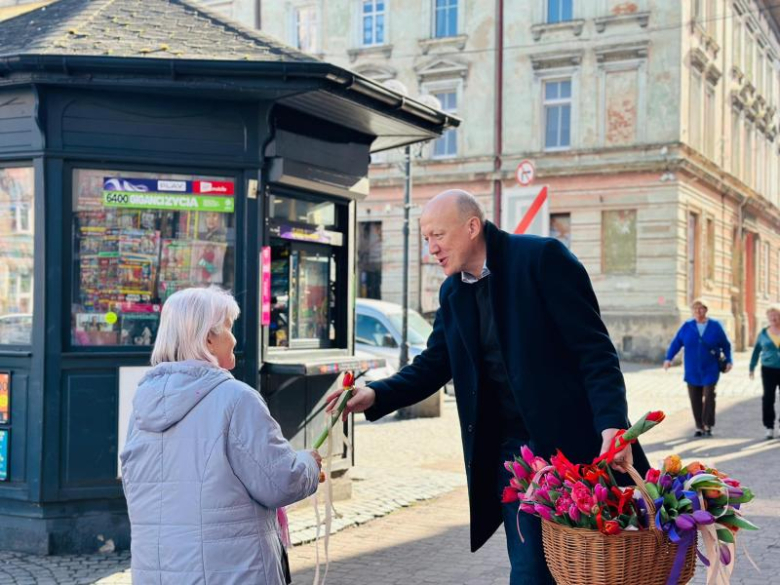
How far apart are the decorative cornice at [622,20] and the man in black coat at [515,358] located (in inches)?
1086

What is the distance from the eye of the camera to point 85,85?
259 inches

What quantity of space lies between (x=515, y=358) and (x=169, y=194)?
13.1ft

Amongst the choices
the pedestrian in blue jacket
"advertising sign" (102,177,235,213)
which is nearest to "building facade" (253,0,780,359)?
the pedestrian in blue jacket

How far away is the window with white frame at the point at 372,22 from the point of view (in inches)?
1340

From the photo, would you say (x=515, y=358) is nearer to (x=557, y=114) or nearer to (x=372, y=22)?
(x=557, y=114)

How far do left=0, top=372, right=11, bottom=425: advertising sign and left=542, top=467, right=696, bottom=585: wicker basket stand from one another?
4.85 m

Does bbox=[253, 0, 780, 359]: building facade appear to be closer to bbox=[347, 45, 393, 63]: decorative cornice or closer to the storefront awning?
bbox=[347, 45, 393, 63]: decorative cornice

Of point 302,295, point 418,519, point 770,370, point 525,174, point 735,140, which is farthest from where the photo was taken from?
point 735,140

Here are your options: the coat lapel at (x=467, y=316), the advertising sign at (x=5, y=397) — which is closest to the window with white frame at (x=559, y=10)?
the advertising sign at (x=5, y=397)

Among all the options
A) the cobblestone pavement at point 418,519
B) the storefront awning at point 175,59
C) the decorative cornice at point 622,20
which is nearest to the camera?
the cobblestone pavement at point 418,519

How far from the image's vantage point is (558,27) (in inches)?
1215

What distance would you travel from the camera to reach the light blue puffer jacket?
310 centimetres

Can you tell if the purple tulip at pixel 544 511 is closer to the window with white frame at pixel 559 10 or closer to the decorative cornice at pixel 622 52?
the decorative cornice at pixel 622 52

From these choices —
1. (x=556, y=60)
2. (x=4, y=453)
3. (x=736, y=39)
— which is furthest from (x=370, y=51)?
(x=4, y=453)
